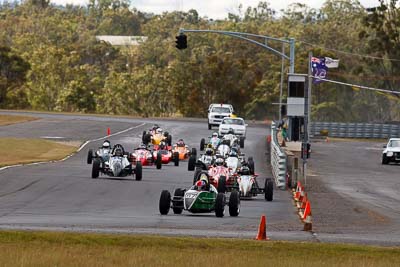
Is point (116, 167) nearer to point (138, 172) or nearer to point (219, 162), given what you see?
point (138, 172)

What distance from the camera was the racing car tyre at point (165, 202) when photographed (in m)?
25.3

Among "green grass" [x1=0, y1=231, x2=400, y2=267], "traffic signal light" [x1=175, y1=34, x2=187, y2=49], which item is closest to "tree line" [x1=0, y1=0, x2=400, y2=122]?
"traffic signal light" [x1=175, y1=34, x2=187, y2=49]

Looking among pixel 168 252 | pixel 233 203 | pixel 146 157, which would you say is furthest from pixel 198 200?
pixel 146 157

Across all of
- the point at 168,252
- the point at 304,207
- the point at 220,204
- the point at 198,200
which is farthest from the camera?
the point at 304,207

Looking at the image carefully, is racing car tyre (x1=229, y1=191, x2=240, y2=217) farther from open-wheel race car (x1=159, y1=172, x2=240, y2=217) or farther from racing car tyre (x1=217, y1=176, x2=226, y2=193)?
racing car tyre (x1=217, y1=176, x2=226, y2=193)

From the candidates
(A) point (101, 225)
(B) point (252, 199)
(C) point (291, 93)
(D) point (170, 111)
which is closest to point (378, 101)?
(D) point (170, 111)

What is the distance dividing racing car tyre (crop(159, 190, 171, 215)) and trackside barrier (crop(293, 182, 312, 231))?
128 inches

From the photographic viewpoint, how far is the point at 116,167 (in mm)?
36562

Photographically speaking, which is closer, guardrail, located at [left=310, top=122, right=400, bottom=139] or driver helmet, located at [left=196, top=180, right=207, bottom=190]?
driver helmet, located at [left=196, top=180, right=207, bottom=190]

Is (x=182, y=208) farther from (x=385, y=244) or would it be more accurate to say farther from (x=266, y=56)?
(x=266, y=56)

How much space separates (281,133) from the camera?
69.5 m

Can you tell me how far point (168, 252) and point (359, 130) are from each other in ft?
247

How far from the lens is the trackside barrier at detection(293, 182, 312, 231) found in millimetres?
22984

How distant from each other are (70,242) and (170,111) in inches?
4525
